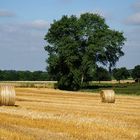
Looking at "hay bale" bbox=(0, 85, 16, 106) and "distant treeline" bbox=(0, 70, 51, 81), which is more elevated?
"distant treeline" bbox=(0, 70, 51, 81)

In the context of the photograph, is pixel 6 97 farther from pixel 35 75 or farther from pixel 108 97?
pixel 35 75

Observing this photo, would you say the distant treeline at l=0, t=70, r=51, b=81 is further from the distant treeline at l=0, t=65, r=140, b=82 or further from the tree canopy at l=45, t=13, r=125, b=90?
the tree canopy at l=45, t=13, r=125, b=90

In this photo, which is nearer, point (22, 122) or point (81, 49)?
point (22, 122)

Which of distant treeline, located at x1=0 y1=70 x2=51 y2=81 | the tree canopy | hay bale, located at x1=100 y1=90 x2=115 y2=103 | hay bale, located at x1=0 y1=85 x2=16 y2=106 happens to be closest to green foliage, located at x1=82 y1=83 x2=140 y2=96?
the tree canopy

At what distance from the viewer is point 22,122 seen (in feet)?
56.7

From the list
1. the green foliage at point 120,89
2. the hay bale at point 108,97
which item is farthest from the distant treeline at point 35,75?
the hay bale at point 108,97

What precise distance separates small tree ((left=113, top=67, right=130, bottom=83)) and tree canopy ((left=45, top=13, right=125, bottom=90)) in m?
69.8

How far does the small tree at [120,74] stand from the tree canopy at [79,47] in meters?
69.8

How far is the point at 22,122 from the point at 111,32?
66257mm

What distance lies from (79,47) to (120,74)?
3018 inches

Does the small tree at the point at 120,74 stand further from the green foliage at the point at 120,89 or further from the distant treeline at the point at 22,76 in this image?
the green foliage at the point at 120,89

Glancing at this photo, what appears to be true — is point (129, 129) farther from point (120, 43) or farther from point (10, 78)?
point (10, 78)

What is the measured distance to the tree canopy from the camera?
7725 cm

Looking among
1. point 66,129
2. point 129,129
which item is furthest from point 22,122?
point 129,129
